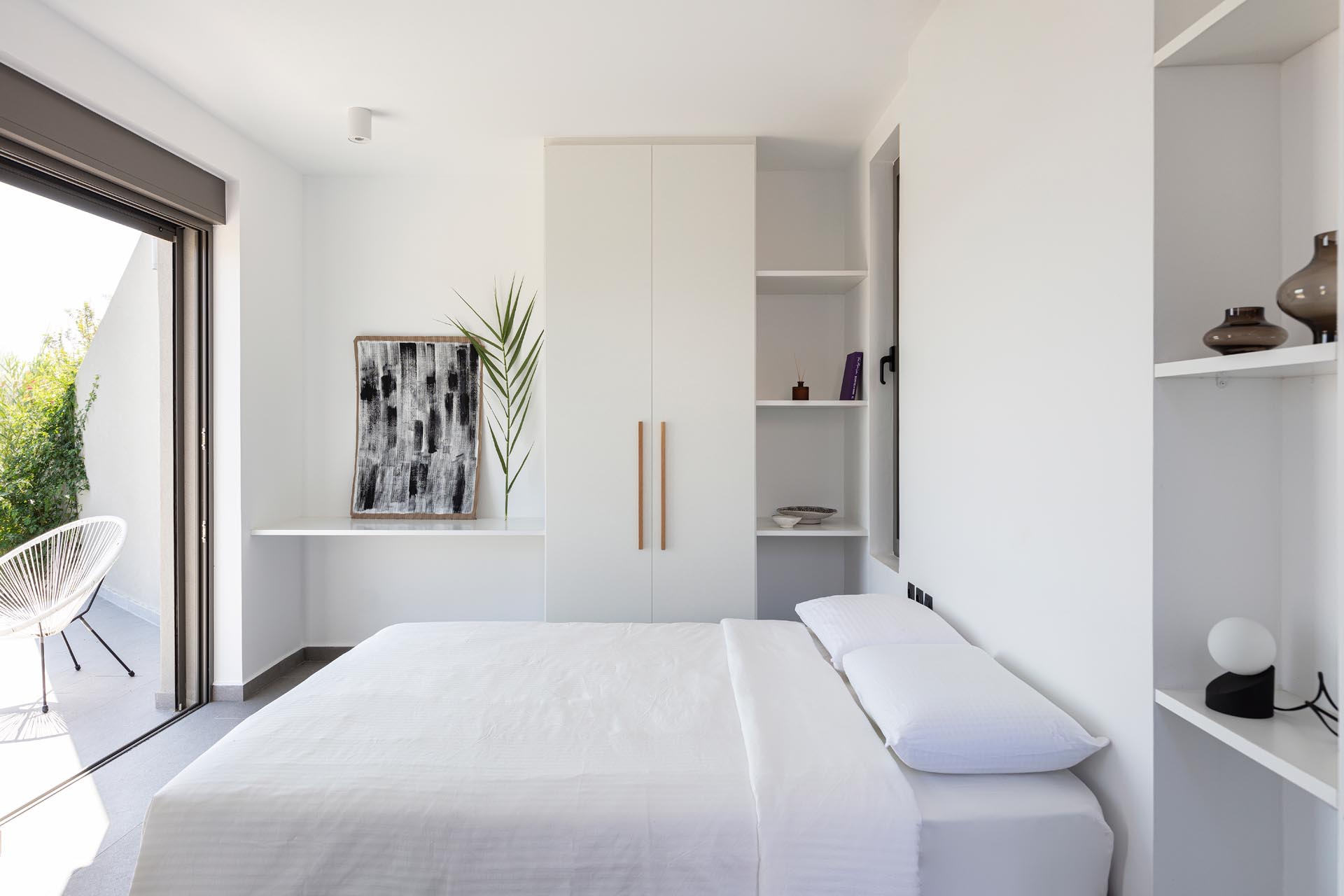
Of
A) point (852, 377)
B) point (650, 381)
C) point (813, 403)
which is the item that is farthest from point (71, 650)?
point (852, 377)

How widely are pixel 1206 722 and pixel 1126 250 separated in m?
0.88

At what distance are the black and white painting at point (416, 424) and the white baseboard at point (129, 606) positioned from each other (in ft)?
3.37

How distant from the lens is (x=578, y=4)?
237 centimetres

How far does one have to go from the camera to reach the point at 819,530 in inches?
137

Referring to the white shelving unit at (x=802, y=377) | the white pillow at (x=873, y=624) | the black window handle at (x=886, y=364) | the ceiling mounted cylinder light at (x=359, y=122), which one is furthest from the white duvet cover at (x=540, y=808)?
the ceiling mounted cylinder light at (x=359, y=122)

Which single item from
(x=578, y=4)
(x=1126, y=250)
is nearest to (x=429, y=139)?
(x=578, y=4)

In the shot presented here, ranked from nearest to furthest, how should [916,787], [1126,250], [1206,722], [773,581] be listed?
[1206,722] → [1126,250] → [916,787] → [773,581]

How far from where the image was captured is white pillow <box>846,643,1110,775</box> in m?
1.52

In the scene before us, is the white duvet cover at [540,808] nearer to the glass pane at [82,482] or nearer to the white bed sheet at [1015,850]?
the white bed sheet at [1015,850]

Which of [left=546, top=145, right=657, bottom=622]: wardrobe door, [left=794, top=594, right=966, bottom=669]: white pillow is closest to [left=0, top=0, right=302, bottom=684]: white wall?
[left=546, top=145, right=657, bottom=622]: wardrobe door

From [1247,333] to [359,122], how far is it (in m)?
3.24

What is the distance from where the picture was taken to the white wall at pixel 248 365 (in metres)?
3.01

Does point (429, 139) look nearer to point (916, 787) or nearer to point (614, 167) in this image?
point (614, 167)

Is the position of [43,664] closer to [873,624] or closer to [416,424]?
[416,424]
